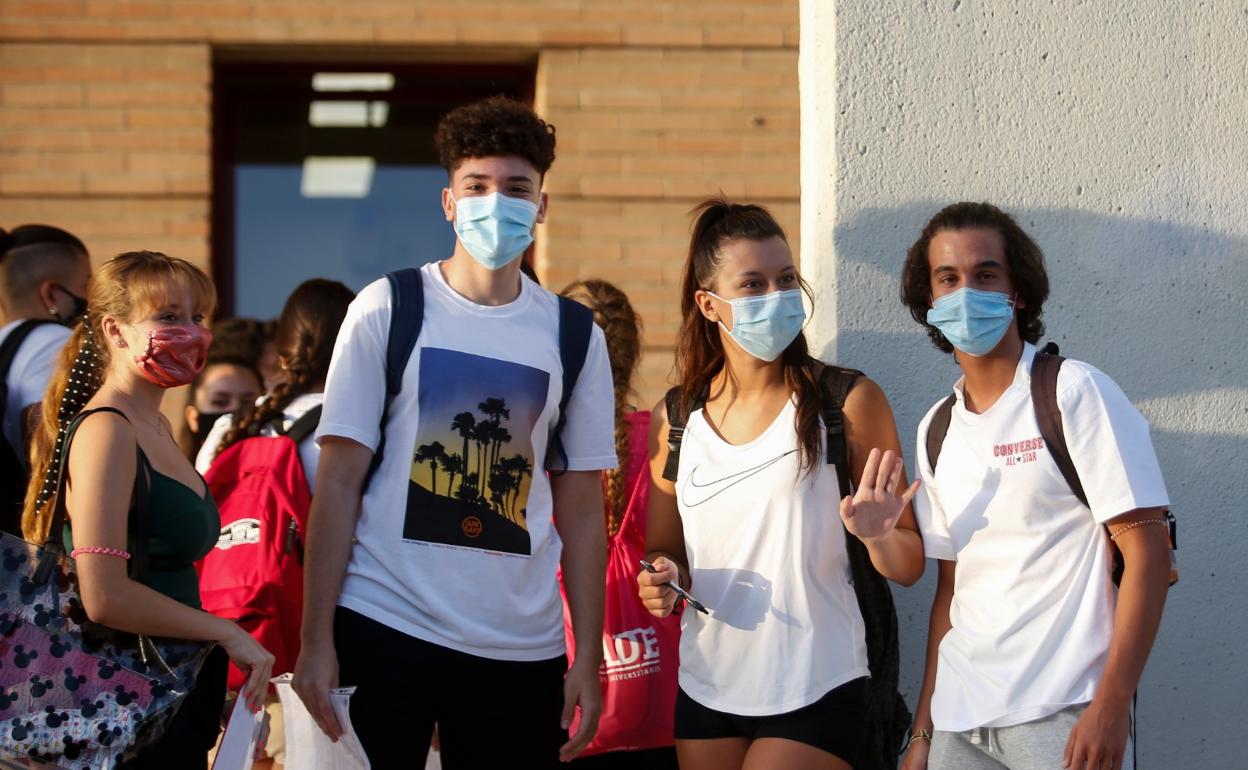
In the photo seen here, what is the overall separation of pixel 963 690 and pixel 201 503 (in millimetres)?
1816

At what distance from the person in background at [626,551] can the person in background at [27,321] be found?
5.75 feet

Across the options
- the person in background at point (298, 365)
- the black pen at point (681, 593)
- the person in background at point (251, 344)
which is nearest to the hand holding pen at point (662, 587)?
the black pen at point (681, 593)

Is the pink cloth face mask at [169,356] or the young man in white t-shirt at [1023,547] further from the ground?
the pink cloth face mask at [169,356]

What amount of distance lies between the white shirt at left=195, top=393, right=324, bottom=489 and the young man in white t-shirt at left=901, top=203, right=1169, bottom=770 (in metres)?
1.95

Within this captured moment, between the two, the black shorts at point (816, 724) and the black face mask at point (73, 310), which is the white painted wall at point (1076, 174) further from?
the black face mask at point (73, 310)

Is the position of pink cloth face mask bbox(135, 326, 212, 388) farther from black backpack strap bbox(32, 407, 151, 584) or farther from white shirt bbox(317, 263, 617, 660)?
white shirt bbox(317, 263, 617, 660)

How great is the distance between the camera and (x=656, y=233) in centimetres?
716

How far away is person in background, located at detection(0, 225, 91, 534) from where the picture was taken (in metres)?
4.54

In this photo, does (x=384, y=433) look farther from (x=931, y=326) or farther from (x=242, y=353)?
(x=242, y=353)

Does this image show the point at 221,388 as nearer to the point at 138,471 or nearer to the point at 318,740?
the point at 138,471

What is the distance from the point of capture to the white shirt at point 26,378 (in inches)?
184

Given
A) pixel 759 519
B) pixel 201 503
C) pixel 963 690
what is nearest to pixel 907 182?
pixel 759 519

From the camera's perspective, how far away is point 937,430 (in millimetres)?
3576

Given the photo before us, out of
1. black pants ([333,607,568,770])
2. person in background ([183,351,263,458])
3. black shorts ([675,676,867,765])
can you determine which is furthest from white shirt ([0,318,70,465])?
black shorts ([675,676,867,765])
